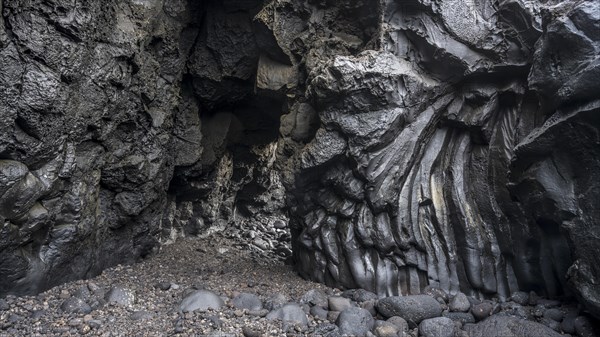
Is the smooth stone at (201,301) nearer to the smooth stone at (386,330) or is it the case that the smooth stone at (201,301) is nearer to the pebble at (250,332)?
the pebble at (250,332)

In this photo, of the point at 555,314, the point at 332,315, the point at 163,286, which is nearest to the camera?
the point at 555,314

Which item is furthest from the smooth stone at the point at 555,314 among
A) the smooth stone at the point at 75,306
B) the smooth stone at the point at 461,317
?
the smooth stone at the point at 75,306

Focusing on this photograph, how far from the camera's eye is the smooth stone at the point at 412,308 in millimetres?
3777

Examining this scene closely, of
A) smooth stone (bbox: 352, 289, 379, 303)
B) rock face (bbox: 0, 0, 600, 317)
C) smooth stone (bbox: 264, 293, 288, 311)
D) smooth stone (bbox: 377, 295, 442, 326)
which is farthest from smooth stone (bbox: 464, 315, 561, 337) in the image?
smooth stone (bbox: 264, 293, 288, 311)

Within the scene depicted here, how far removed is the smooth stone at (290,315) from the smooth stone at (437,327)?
893mm

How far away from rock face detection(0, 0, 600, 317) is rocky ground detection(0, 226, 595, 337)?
25cm

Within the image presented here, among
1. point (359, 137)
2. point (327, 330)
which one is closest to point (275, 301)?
point (327, 330)

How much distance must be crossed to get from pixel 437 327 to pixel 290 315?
3.71ft

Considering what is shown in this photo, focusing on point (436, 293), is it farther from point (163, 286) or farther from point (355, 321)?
point (163, 286)

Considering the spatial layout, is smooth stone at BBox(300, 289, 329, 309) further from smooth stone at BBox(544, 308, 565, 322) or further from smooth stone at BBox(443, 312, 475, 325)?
smooth stone at BBox(544, 308, 565, 322)

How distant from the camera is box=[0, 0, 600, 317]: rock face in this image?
367cm

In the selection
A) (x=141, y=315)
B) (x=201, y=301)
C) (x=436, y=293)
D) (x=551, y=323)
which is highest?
(x=551, y=323)

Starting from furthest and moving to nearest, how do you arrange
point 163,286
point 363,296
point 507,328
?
point 163,286 → point 363,296 → point 507,328

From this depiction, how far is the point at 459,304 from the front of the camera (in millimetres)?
3988
